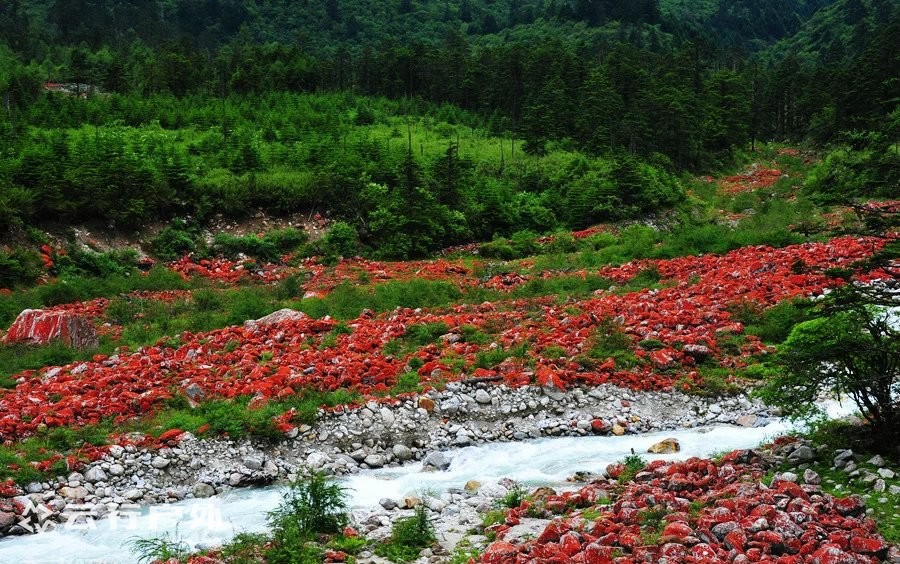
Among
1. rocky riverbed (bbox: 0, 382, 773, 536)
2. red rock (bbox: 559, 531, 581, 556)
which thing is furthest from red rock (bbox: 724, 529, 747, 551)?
rocky riverbed (bbox: 0, 382, 773, 536)

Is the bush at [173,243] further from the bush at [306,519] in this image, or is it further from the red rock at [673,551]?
the red rock at [673,551]

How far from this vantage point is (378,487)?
Result: 1381cm

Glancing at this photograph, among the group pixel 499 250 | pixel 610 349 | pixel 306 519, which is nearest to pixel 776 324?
pixel 610 349

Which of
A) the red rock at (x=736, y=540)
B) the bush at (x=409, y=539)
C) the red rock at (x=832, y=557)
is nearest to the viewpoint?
the red rock at (x=832, y=557)

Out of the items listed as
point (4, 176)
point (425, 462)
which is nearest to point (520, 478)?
point (425, 462)

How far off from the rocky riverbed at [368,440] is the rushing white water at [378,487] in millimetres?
335

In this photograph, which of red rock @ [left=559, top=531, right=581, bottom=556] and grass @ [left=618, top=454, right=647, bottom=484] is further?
grass @ [left=618, top=454, right=647, bottom=484]

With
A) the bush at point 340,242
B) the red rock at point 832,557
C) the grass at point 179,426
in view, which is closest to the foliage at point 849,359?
the red rock at point 832,557

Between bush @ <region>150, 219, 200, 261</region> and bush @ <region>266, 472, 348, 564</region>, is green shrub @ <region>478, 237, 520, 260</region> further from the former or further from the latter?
bush @ <region>266, 472, 348, 564</region>

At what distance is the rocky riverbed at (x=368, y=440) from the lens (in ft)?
43.1

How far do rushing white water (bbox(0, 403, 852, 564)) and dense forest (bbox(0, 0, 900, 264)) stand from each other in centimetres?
616

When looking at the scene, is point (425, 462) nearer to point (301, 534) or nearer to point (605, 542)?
point (301, 534)

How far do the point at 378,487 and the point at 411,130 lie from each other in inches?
1833

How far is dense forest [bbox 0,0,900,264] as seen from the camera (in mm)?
36031
